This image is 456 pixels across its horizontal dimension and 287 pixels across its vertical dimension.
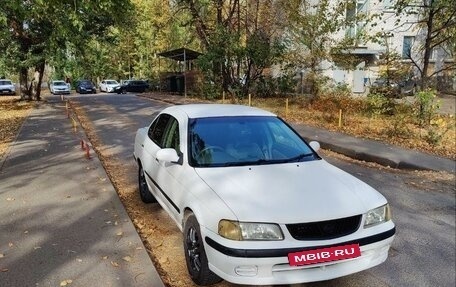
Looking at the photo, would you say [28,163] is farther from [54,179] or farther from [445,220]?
[445,220]

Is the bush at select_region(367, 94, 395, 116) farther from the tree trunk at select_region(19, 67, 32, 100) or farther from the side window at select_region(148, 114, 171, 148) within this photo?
the tree trunk at select_region(19, 67, 32, 100)

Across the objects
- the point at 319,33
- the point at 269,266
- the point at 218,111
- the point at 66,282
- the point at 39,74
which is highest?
the point at 319,33

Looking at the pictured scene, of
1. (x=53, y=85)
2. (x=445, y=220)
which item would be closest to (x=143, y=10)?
(x=53, y=85)

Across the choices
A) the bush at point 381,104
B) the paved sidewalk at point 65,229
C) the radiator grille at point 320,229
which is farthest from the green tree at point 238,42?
the radiator grille at point 320,229

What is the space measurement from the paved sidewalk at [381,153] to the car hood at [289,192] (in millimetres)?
5661

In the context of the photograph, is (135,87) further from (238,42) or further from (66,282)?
(66,282)

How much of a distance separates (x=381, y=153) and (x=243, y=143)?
21.5 ft

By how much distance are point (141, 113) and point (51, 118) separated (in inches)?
154

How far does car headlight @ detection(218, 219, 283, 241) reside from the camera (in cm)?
310

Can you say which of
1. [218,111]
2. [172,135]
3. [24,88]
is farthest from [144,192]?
[24,88]

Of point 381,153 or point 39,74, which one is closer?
point 381,153

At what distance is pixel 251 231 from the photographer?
10.3ft

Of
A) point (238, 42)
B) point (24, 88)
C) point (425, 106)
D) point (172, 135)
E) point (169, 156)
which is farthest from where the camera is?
point (24, 88)

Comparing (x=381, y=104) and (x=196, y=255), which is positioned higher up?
(x=381, y=104)
